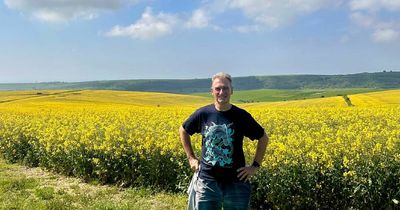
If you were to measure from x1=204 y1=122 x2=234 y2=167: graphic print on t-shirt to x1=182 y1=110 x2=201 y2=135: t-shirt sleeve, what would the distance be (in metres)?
0.23

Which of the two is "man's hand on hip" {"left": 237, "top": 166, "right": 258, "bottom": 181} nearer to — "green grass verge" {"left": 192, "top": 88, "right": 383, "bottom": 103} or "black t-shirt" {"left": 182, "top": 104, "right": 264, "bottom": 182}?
"black t-shirt" {"left": 182, "top": 104, "right": 264, "bottom": 182}

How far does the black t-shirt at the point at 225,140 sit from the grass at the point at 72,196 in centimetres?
398

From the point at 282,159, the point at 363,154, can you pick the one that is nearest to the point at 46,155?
the point at 282,159

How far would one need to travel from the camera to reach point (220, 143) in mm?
5117

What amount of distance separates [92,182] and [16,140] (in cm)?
536

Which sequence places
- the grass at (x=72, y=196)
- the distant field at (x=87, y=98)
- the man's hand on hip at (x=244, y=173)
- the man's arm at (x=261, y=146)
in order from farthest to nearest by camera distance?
the distant field at (x=87, y=98), the grass at (x=72, y=196), the man's arm at (x=261, y=146), the man's hand on hip at (x=244, y=173)

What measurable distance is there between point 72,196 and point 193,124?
5.51 metres

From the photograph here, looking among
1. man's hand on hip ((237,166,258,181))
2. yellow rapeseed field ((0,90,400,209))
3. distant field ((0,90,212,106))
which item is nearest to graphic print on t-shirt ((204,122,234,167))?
man's hand on hip ((237,166,258,181))

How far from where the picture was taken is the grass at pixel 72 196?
8.99 m

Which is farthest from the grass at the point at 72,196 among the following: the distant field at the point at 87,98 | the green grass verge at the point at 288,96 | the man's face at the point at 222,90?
the green grass verge at the point at 288,96

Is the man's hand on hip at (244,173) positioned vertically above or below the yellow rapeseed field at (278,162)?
above

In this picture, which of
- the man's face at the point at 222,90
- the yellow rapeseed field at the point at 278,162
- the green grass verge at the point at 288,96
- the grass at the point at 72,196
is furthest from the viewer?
the green grass verge at the point at 288,96

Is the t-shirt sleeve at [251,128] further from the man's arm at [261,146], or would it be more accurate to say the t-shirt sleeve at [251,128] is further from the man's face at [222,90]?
the man's face at [222,90]

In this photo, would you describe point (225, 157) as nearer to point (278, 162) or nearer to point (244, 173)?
point (244, 173)
